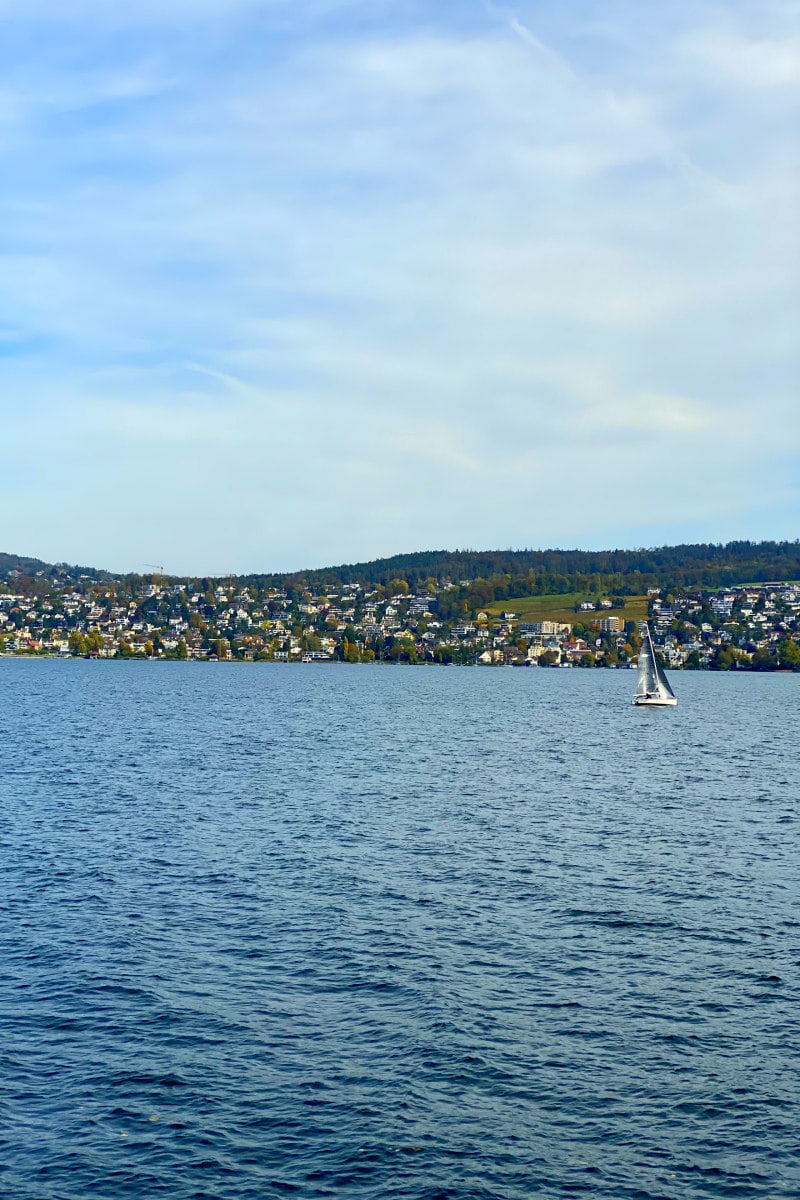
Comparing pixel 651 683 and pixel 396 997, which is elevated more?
pixel 651 683

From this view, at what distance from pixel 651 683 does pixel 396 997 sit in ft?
503

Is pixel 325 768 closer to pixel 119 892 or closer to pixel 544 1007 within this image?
pixel 119 892

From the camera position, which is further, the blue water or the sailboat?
the sailboat

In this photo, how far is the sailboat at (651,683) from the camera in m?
175

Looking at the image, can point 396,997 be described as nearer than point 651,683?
Yes

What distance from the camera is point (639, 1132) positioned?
2400cm

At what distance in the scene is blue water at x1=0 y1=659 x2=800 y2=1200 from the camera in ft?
74.6

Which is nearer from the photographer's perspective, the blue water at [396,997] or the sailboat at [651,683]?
the blue water at [396,997]

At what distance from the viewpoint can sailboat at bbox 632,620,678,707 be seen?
174875mm

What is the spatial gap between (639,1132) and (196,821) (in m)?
40.3

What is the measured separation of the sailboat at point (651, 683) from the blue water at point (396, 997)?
346 feet

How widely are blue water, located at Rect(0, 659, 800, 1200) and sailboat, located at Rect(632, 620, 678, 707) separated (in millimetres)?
105556

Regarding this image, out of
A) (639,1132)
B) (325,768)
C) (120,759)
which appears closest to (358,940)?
(639,1132)

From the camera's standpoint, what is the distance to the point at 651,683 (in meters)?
179
